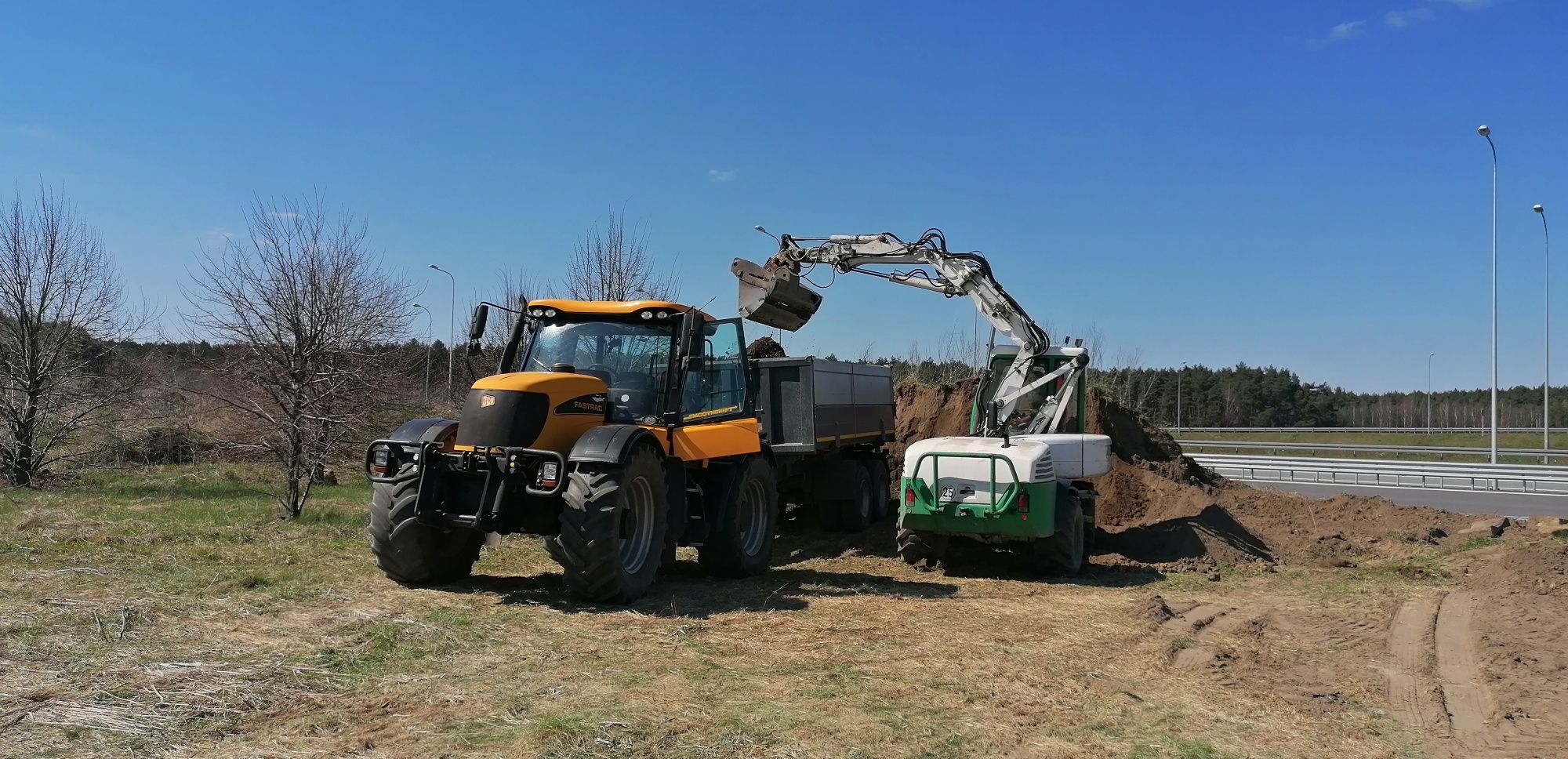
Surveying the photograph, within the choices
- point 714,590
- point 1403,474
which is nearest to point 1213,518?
point 714,590

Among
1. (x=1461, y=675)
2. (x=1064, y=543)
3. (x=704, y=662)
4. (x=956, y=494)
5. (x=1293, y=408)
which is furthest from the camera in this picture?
(x=1293, y=408)

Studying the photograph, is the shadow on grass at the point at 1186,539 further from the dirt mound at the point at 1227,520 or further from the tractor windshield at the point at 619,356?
the tractor windshield at the point at 619,356

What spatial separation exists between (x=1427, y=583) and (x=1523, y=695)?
180 inches

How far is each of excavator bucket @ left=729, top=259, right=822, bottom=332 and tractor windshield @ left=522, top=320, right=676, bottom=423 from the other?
12.2 ft

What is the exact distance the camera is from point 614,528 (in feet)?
25.6

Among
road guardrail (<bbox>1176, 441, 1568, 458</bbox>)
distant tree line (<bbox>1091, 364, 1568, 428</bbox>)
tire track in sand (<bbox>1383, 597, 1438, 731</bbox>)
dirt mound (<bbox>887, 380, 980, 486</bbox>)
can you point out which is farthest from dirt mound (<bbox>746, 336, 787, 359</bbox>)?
distant tree line (<bbox>1091, 364, 1568, 428</bbox>)

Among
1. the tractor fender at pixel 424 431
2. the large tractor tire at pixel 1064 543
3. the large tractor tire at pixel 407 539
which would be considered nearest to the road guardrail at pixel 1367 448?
the large tractor tire at pixel 1064 543

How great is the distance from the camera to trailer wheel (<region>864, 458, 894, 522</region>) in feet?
49.8

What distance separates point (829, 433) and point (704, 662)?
281 inches

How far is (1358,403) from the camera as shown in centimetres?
5959

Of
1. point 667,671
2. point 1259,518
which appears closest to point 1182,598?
point 1259,518

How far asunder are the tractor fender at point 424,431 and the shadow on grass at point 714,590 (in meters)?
1.35

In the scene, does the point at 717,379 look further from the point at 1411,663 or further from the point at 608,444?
the point at 1411,663

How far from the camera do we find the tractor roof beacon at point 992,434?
10438mm
